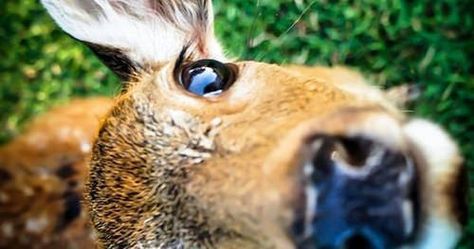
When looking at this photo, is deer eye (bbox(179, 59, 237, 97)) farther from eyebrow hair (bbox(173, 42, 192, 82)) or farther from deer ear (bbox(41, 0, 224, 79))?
deer ear (bbox(41, 0, 224, 79))

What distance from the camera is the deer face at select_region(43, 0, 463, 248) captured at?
2.63 m

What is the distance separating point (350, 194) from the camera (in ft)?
8.61

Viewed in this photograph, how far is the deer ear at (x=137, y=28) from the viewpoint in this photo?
12.5 feet

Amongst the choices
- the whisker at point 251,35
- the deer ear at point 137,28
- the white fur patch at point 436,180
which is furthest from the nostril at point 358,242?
the whisker at point 251,35

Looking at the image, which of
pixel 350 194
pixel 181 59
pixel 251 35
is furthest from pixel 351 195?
pixel 251 35

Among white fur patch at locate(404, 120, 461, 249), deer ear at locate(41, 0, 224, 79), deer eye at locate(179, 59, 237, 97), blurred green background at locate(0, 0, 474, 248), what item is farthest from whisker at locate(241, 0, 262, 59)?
white fur patch at locate(404, 120, 461, 249)

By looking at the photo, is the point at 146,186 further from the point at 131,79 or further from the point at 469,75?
the point at 469,75

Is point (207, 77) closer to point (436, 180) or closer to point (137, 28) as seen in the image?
point (137, 28)

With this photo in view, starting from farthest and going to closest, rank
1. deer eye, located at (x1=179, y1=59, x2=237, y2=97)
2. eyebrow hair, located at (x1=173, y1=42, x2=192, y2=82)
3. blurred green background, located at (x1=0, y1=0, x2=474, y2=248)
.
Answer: blurred green background, located at (x1=0, y1=0, x2=474, y2=248)
eyebrow hair, located at (x1=173, y1=42, x2=192, y2=82)
deer eye, located at (x1=179, y1=59, x2=237, y2=97)

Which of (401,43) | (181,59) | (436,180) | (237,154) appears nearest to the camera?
(436,180)

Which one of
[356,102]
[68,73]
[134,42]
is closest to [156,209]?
[356,102]

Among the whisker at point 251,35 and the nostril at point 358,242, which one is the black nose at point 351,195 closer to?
the nostril at point 358,242

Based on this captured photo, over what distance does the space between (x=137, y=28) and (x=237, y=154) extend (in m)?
1.06

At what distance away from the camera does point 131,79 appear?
12.3 feet
